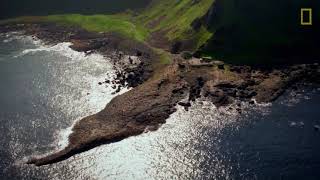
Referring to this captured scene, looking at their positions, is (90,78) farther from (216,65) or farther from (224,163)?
(224,163)

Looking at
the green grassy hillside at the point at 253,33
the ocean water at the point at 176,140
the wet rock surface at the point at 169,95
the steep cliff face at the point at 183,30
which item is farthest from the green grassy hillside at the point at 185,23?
the ocean water at the point at 176,140

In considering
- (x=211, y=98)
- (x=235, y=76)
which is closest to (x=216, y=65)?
(x=235, y=76)

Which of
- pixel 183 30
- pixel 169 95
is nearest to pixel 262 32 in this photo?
pixel 183 30

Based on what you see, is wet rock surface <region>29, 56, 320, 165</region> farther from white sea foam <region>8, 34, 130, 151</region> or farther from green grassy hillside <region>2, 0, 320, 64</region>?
green grassy hillside <region>2, 0, 320, 64</region>

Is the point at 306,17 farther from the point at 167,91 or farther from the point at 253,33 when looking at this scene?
the point at 167,91

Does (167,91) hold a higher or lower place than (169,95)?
higher

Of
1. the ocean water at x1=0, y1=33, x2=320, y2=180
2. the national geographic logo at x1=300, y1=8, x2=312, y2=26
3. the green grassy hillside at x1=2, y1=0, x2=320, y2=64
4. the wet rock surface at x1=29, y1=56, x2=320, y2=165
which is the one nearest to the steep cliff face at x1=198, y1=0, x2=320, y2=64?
the green grassy hillside at x1=2, y1=0, x2=320, y2=64


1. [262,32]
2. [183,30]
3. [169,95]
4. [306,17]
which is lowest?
[169,95]
